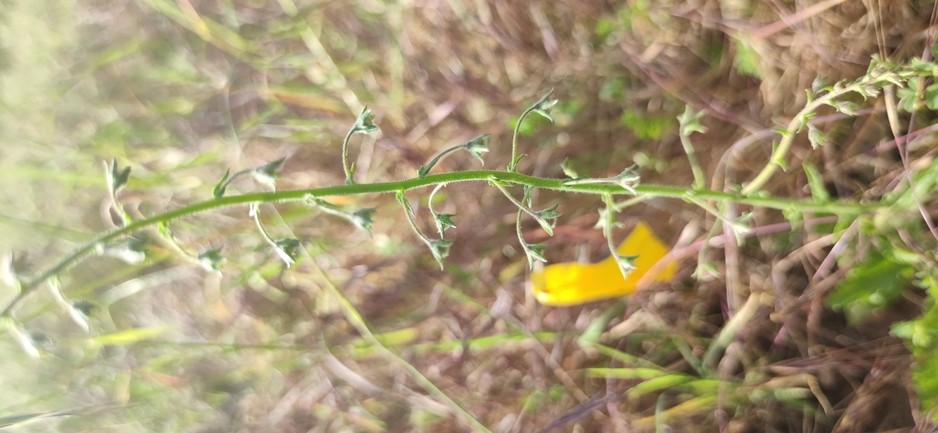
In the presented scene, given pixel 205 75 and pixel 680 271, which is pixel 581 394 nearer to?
pixel 680 271

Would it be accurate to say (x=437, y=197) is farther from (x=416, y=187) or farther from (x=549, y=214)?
(x=549, y=214)

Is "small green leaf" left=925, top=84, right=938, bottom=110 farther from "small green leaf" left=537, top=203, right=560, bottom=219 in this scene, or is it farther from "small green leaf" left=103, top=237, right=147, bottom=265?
"small green leaf" left=103, top=237, right=147, bottom=265

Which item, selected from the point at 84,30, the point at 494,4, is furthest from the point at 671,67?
the point at 84,30

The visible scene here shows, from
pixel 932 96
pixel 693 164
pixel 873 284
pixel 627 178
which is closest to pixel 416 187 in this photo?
pixel 627 178

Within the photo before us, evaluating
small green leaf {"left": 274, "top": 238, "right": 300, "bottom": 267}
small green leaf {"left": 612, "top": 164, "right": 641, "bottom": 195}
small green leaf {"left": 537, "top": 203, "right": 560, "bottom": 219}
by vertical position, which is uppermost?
small green leaf {"left": 612, "top": 164, "right": 641, "bottom": 195}

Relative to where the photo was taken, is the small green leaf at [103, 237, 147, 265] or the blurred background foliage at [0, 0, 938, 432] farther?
the blurred background foliage at [0, 0, 938, 432]

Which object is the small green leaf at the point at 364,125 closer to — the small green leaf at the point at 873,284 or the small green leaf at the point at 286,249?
the small green leaf at the point at 286,249

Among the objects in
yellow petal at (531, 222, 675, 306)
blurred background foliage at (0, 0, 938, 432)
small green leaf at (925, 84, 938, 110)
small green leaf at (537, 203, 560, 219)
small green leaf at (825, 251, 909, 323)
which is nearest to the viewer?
small green leaf at (537, 203, 560, 219)

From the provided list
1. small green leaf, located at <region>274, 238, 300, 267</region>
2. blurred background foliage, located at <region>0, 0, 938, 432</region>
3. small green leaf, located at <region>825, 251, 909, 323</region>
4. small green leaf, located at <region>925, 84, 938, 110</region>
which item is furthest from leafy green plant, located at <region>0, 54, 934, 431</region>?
blurred background foliage, located at <region>0, 0, 938, 432</region>
